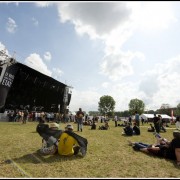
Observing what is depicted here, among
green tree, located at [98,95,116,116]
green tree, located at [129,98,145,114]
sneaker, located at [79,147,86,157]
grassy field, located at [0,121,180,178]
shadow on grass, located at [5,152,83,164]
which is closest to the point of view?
grassy field, located at [0,121,180,178]

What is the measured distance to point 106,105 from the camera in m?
115

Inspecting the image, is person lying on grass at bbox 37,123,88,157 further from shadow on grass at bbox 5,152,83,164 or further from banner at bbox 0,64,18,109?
Answer: banner at bbox 0,64,18,109

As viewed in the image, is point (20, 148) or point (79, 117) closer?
point (20, 148)

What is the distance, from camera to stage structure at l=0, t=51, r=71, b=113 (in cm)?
2717

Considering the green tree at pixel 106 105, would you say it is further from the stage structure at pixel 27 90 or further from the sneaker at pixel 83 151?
the sneaker at pixel 83 151

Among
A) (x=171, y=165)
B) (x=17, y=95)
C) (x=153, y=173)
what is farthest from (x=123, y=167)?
(x=17, y=95)

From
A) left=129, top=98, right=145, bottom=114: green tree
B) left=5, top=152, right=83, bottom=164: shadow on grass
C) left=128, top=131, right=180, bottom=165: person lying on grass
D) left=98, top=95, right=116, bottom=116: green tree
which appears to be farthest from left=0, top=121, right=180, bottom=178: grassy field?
left=129, top=98, right=145, bottom=114: green tree

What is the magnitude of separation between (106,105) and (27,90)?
85285 mm

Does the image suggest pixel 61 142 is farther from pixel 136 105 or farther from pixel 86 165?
pixel 136 105

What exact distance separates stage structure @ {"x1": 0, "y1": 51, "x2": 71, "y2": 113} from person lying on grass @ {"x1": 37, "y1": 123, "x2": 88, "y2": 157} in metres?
20.5

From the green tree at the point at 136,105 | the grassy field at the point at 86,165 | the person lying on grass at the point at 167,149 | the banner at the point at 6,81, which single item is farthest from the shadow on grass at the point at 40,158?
the green tree at the point at 136,105

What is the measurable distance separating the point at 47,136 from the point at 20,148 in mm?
1801

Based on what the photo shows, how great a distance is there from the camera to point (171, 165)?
278 inches

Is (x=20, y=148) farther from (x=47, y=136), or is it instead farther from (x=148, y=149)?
(x=148, y=149)
